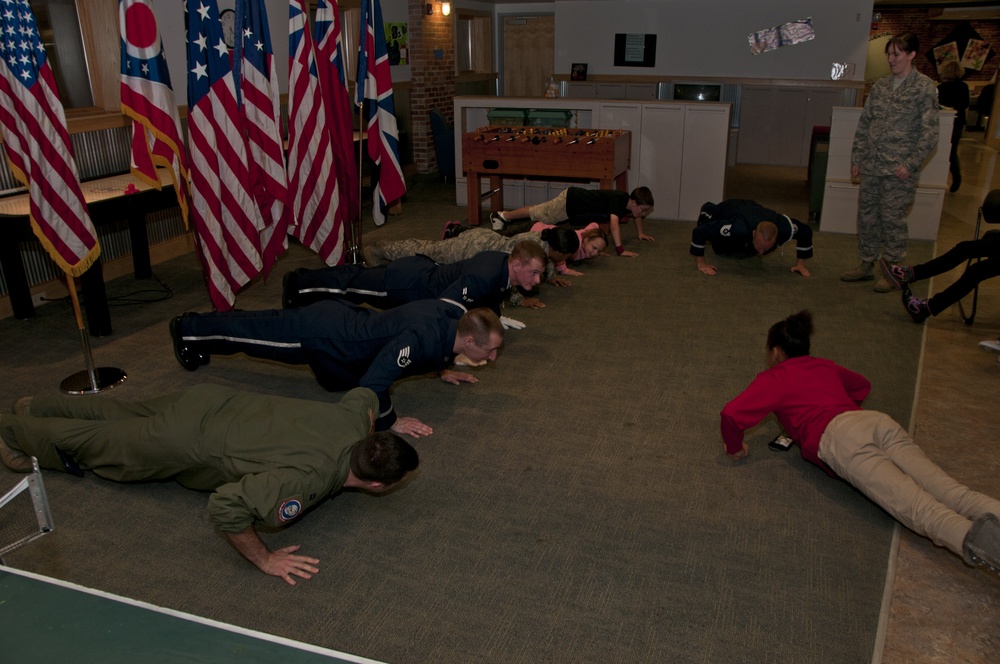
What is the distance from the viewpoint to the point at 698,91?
1238 cm

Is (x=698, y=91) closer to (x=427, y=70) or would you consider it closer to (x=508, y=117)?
(x=427, y=70)

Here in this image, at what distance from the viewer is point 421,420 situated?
3977 mm

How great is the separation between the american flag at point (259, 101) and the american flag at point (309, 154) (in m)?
0.22

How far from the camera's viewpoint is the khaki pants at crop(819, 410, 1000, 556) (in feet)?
9.33

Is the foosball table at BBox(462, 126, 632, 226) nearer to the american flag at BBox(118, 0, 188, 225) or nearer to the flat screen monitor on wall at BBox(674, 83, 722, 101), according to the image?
the american flag at BBox(118, 0, 188, 225)

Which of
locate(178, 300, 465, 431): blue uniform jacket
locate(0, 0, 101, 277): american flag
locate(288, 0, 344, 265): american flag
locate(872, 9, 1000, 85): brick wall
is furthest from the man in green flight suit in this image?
locate(872, 9, 1000, 85): brick wall

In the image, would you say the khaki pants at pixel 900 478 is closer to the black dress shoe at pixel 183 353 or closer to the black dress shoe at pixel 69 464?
the black dress shoe at pixel 69 464

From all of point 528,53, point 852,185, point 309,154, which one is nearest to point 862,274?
point 852,185

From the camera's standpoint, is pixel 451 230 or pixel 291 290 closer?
pixel 291 290

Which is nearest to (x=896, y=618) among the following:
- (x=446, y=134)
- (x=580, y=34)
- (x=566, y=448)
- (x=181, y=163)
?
(x=566, y=448)

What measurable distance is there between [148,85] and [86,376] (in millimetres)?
1749

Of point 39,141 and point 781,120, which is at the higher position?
point 39,141

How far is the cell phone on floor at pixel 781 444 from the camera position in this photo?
3.71 m

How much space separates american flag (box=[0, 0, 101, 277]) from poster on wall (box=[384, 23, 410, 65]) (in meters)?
6.71
